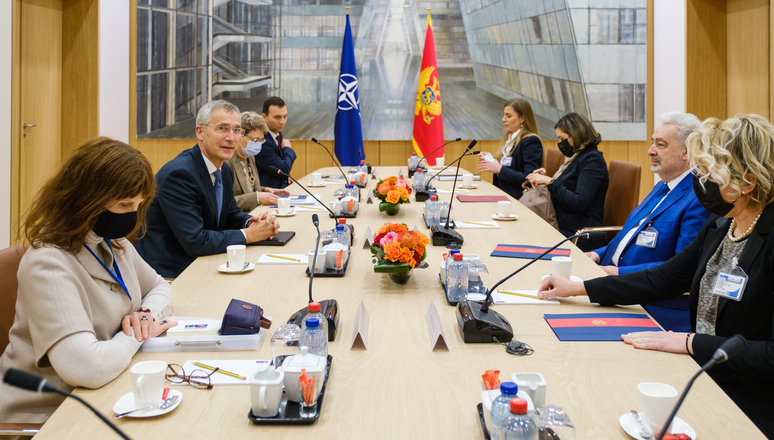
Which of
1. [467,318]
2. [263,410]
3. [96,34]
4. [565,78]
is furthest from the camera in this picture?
[565,78]

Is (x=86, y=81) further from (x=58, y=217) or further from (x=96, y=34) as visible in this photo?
(x=58, y=217)

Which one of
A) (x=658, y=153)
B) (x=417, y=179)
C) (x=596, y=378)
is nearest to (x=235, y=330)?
(x=596, y=378)

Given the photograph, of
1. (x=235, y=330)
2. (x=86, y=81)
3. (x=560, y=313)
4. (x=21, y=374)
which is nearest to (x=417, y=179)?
(x=560, y=313)

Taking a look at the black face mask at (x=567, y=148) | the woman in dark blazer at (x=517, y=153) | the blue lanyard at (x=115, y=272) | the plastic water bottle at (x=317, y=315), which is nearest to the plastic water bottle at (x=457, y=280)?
the plastic water bottle at (x=317, y=315)

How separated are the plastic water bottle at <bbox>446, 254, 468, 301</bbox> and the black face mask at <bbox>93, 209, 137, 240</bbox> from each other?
93cm

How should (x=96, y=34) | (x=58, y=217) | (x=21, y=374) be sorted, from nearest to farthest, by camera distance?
(x=21, y=374) → (x=58, y=217) → (x=96, y=34)

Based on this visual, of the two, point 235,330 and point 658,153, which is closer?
point 235,330

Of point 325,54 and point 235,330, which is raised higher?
point 325,54

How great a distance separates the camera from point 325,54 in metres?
7.36

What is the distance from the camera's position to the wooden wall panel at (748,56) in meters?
5.89

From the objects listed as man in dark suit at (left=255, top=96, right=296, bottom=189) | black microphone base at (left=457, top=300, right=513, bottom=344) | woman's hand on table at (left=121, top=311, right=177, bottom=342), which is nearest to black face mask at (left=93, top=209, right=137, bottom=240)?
woman's hand on table at (left=121, top=311, right=177, bottom=342)

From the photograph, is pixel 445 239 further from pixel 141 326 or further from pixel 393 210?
pixel 141 326

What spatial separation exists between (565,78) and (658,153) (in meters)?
4.72

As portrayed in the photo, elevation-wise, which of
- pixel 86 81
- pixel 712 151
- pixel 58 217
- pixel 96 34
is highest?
pixel 96 34
